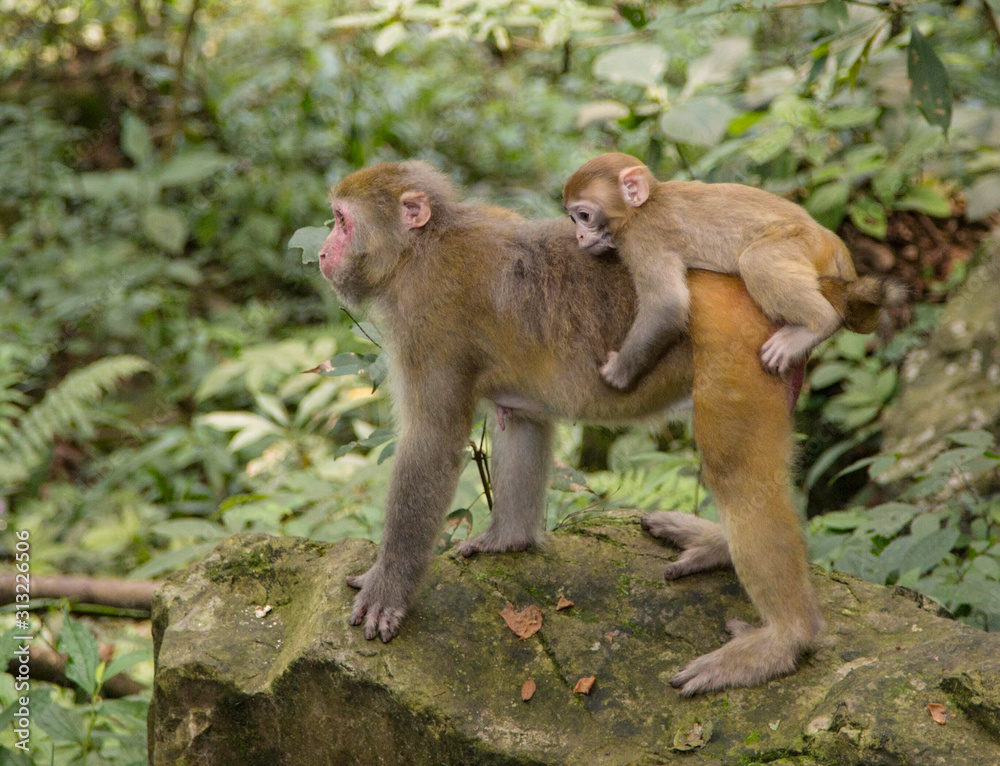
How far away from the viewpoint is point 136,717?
5.00 m

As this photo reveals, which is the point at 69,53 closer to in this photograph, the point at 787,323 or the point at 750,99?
the point at 750,99

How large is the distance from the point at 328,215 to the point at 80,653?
734cm

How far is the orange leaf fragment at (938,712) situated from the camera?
3.32 metres

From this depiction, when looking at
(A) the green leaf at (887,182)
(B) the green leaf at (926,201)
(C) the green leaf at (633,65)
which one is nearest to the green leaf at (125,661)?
(C) the green leaf at (633,65)

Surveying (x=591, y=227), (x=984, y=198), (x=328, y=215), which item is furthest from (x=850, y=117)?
(x=328, y=215)

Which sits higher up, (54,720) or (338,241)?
(338,241)

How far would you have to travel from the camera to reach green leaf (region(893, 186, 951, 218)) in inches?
320

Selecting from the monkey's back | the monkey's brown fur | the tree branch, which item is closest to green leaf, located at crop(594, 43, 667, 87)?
the monkey's brown fur

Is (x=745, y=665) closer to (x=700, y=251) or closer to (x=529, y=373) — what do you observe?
(x=529, y=373)

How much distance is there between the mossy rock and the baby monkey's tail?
130 cm

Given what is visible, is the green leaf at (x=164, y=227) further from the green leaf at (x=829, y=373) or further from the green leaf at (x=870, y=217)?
the green leaf at (x=870, y=217)

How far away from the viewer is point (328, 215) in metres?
11.3

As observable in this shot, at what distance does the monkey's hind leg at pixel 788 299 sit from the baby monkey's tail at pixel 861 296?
0.26ft

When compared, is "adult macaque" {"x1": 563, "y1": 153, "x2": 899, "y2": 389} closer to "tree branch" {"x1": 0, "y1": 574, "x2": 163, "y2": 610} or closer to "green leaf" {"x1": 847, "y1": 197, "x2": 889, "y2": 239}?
"tree branch" {"x1": 0, "y1": 574, "x2": 163, "y2": 610}
